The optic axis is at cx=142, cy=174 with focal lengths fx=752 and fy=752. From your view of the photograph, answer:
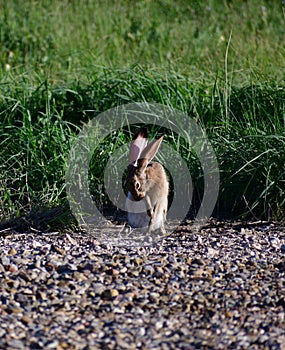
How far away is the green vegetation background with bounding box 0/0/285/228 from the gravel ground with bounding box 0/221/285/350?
569 millimetres

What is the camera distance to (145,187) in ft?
16.0

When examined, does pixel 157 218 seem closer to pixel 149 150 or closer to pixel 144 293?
pixel 149 150

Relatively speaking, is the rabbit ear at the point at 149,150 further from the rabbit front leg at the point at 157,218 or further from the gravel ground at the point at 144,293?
the gravel ground at the point at 144,293

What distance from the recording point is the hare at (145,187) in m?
4.85

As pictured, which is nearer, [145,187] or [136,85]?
[145,187]

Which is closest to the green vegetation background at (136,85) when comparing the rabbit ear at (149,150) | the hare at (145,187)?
the hare at (145,187)

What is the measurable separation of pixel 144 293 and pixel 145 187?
1.08 meters

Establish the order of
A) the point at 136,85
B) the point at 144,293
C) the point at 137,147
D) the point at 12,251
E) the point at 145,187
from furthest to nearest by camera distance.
→ the point at 136,85 < the point at 137,147 < the point at 145,187 < the point at 12,251 < the point at 144,293

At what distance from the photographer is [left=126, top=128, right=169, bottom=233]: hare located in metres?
4.85

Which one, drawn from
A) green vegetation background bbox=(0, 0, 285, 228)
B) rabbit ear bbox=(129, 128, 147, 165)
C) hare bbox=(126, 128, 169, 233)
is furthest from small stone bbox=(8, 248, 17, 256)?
rabbit ear bbox=(129, 128, 147, 165)

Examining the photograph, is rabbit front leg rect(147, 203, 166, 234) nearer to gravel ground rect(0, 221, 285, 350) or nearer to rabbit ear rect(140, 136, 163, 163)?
gravel ground rect(0, 221, 285, 350)

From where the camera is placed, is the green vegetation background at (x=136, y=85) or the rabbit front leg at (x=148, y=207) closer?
the rabbit front leg at (x=148, y=207)

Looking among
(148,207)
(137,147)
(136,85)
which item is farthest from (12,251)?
(136,85)

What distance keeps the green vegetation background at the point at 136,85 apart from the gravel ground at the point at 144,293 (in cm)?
57
